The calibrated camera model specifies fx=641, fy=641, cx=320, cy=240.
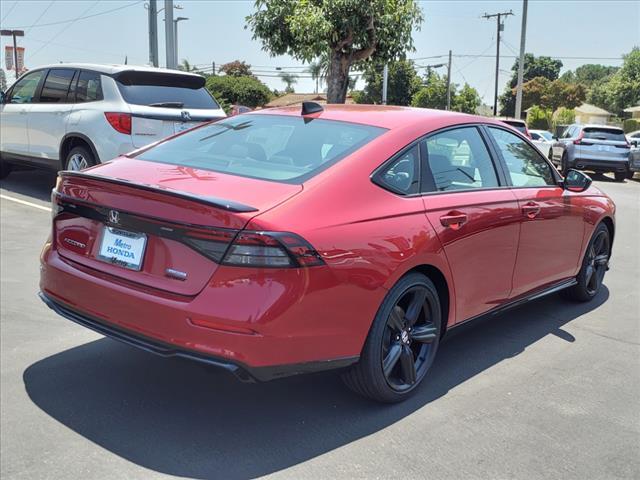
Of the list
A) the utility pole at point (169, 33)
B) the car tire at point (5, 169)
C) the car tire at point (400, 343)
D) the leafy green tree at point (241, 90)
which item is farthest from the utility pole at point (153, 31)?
the leafy green tree at point (241, 90)

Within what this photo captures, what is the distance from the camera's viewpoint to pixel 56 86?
8680 mm

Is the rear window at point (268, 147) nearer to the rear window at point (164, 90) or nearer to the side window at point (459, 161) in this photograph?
the side window at point (459, 161)

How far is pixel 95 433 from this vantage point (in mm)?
3094

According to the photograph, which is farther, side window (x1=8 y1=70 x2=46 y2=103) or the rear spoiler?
side window (x1=8 y1=70 x2=46 y2=103)

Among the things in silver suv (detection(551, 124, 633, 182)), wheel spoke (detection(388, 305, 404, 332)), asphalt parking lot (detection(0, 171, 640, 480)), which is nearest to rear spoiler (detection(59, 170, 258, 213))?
asphalt parking lot (detection(0, 171, 640, 480))

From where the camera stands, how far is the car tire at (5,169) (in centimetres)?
1028

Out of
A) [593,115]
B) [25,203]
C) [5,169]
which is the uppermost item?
[593,115]

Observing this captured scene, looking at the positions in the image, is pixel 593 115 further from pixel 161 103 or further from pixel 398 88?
pixel 161 103

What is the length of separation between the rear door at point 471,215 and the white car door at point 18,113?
706 centimetres

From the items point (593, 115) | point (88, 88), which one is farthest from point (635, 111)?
point (88, 88)

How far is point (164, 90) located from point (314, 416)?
5.94 metres

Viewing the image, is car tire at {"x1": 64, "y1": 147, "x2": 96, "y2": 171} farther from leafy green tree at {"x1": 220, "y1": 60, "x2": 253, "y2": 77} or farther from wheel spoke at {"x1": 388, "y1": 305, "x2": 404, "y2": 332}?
leafy green tree at {"x1": 220, "y1": 60, "x2": 253, "y2": 77}

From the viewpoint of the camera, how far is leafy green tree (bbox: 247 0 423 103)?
12.5 meters

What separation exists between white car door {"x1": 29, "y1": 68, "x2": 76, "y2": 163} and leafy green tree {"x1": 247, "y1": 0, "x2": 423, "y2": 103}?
5399 mm
